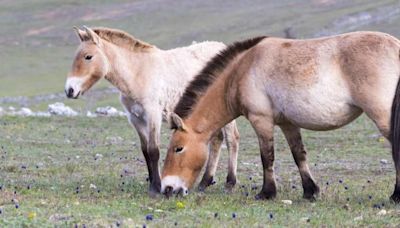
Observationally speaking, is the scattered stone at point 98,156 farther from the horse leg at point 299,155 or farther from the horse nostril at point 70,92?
the horse leg at point 299,155

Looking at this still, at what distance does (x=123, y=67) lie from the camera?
11602 millimetres

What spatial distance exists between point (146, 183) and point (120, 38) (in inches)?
83.2

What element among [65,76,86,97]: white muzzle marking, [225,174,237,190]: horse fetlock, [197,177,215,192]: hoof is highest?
[65,76,86,97]: white muzzle marking

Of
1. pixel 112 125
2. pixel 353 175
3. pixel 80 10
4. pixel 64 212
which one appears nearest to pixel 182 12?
pixel 80 10

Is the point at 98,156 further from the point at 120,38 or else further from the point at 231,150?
the point at 120,38

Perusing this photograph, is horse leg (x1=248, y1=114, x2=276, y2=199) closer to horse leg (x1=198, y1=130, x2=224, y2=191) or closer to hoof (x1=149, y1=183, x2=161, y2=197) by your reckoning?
hoof (x1=149, y1=183, x2=161, y2=197)

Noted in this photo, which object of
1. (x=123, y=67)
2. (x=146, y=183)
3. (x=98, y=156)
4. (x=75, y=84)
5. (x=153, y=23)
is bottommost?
(x=153, y=23)

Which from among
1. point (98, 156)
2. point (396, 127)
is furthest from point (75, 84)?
point (98, 156)

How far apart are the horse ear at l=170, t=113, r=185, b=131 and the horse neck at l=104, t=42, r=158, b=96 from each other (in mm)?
1501

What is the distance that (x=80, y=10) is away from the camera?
7150 centimetres

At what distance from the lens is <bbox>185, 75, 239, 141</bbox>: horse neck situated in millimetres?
10250

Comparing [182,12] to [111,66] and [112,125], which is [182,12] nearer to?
[112,125]

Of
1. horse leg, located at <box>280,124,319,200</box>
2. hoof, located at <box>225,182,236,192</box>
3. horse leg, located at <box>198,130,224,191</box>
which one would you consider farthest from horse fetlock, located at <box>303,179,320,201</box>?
horse leg, located at <box>198,130,224,191</box>

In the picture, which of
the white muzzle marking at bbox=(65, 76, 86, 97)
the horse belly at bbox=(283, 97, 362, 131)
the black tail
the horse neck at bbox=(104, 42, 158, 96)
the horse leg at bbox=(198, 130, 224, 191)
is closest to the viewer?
the black tail
